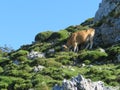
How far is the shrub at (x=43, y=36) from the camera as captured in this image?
58825 millimetres

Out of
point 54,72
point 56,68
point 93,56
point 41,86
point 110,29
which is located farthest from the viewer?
point 110,29

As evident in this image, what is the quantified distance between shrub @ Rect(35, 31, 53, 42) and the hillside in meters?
1.27

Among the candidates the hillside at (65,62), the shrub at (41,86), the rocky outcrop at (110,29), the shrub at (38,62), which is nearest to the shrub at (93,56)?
the hillside at (65,62)

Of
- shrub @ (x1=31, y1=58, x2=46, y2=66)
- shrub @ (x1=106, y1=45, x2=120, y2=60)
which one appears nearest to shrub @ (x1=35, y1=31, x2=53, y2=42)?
shrub @ (x1=106, y1=45, x2=120, y2=60)

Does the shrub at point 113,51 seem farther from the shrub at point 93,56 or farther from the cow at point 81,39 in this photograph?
the cow at point 81,39

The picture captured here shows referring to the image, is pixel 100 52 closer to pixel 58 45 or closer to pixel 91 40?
pixel 91 40

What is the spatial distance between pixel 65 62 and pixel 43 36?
1821 cm

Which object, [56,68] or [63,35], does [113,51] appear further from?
[63,35]

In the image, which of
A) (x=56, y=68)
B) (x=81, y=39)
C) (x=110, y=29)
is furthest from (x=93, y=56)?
(x=81, y=39)

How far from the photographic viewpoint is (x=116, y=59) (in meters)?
40.6

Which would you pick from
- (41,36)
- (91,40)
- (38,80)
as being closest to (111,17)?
(91,40)

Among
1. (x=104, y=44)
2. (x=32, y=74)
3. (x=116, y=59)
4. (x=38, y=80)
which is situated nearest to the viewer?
(x=38, y=80)

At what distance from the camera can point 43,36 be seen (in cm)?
5947

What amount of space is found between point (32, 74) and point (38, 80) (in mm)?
3759
